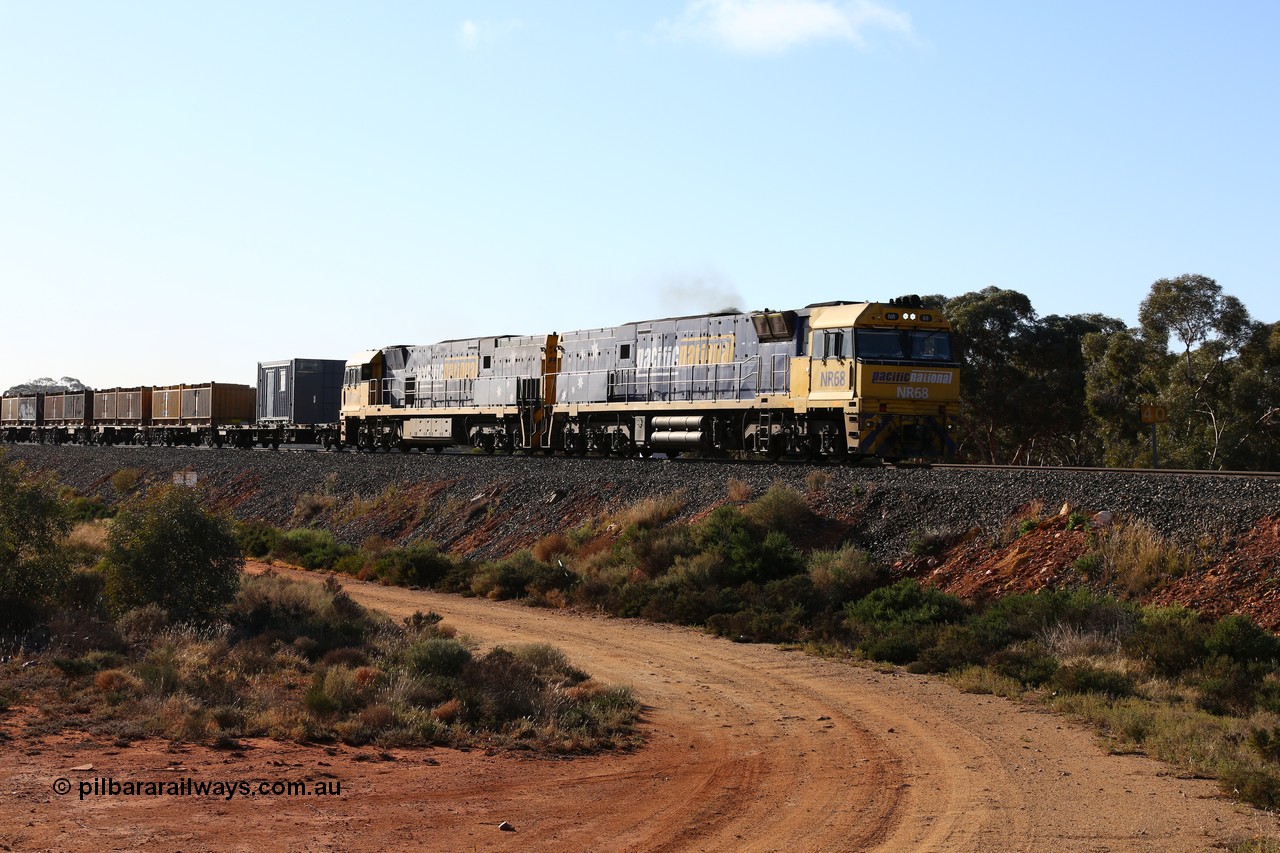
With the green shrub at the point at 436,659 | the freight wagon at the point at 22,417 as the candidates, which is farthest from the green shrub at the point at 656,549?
the freight wagon at the point at 22,417

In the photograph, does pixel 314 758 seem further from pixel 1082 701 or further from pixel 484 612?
pixel 484 612

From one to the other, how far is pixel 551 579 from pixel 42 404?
66.9 meters

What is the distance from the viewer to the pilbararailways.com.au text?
9.96 meters

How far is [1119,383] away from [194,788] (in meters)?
44.3

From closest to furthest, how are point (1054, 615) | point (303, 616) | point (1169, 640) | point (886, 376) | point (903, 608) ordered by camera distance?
point (1169, 640) → point (1054, 615) → point (903, 608) → point (303, 616) → point (886, 376)

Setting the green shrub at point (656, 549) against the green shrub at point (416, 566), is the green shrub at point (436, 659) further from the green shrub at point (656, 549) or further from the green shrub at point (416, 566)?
the green shrub at point (416, 566)

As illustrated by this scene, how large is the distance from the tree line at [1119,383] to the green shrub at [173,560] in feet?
93.1

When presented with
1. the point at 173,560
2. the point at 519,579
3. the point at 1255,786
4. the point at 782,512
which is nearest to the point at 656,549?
the point at 782,512

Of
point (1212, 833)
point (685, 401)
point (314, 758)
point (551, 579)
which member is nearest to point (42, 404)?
point (685, 401)

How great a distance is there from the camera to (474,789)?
35.1ft

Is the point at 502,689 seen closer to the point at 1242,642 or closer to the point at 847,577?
the point at 847,577

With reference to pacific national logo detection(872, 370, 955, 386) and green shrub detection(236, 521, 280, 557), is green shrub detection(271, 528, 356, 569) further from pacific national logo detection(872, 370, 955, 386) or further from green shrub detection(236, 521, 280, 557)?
pacific national logo detection(872, 370, 955, 386)

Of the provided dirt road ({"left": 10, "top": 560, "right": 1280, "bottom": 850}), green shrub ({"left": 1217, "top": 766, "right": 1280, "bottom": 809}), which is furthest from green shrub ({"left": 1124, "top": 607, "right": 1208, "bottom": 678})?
green shrub ({"left": 1217, "top": 766, "right": 1280, "bottom": 809})

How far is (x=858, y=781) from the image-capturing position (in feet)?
36.8
